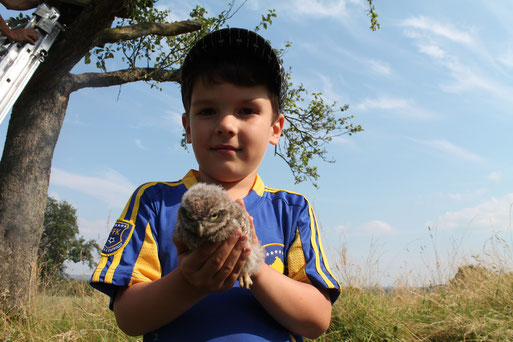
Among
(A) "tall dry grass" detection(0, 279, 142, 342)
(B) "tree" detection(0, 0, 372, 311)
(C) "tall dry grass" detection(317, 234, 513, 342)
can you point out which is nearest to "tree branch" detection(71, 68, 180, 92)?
(B) "tree" detection(0, 0, 372, 311)

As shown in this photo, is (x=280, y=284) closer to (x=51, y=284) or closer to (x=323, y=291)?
(x=323, y=291)

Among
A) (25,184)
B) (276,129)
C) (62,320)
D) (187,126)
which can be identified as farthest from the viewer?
(25,184)

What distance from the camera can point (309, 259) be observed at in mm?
2158

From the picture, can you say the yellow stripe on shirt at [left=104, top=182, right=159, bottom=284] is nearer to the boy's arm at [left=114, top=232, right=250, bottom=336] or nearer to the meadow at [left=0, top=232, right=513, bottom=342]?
the boy's arm at [left=114, top=232, right=250, bottom=336]

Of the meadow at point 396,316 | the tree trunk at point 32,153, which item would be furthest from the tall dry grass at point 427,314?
the tree trunk at point 32,153

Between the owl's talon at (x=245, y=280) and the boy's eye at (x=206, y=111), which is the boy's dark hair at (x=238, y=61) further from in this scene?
the owl's talon at (x=245, y=280)

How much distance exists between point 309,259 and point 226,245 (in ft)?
2.19

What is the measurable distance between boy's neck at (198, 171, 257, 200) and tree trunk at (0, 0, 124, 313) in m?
6.94

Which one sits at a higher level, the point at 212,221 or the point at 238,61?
the point at 238,61

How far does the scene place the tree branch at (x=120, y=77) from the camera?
10.5 meters

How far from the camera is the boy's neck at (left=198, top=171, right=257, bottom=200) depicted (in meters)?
2.33

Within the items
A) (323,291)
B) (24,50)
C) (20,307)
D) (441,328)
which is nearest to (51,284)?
(20,307)

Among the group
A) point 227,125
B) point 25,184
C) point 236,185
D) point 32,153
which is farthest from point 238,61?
point 32,153

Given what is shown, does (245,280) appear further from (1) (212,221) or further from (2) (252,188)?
(2) (252,188)
